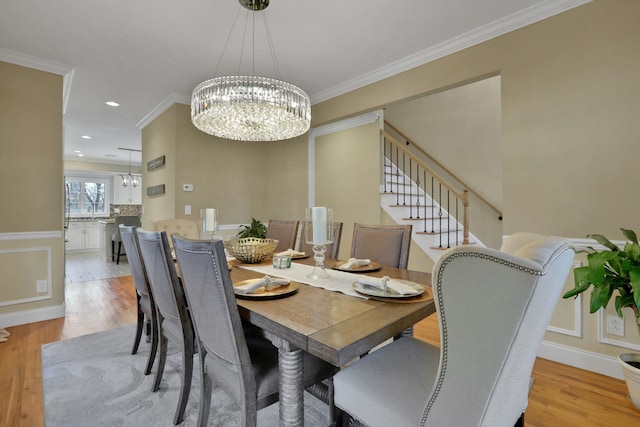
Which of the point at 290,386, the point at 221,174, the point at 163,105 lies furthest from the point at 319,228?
the point at 163,105

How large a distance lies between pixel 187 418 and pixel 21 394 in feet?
3.61

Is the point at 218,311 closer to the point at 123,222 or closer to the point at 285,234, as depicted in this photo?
the point at 285,234

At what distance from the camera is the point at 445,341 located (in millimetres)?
750

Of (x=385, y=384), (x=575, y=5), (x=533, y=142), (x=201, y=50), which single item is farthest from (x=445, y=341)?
(x=201, y=50)

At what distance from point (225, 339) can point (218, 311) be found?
0.11 m

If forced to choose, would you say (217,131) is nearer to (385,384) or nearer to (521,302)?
(385,384)

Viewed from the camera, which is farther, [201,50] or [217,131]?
[201,50]

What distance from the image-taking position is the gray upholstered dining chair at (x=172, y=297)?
1.47m

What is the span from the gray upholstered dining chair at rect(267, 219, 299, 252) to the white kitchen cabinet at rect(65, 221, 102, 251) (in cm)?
713

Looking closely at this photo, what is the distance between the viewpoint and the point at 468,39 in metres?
2.63

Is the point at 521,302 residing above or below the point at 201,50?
below

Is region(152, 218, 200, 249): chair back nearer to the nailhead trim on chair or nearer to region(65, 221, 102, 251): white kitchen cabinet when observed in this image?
the nailhead trim on chair

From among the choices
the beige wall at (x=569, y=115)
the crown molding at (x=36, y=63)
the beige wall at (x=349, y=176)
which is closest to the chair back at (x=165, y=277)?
the beige wall at (x=569, y=115)

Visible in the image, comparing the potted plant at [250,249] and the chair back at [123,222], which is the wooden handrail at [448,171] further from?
the chair back at [123,222]
